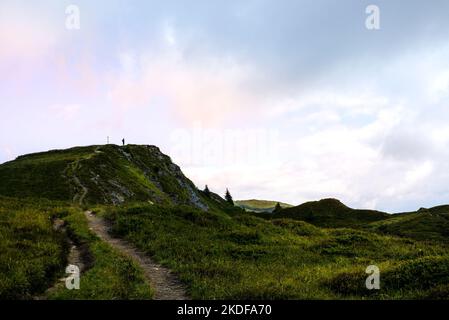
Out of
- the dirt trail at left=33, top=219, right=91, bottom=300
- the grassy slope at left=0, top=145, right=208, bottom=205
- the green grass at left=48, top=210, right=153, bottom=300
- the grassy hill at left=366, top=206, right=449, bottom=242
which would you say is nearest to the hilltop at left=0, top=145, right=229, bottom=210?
the grassy slope at left=0, top=145, right=208, bottom=205

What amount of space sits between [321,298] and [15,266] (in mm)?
13076

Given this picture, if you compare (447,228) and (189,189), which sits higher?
(189,189)

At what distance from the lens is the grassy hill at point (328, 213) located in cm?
11850

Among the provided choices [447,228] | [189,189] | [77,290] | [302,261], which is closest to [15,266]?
[77,290]

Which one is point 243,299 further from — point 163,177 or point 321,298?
point 163,177

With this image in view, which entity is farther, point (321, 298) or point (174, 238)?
point (174, 238)

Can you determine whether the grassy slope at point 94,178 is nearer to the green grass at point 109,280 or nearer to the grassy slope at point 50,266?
the grassy slope at point 50,266

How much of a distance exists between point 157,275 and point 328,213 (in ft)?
375

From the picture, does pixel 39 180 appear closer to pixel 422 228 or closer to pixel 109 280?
pixel 109 280

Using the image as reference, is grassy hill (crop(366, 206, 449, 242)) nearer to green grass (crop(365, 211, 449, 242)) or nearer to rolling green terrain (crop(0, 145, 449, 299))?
green grass (crop(365, 211, 449, 242))

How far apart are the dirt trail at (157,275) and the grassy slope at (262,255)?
0.48m
